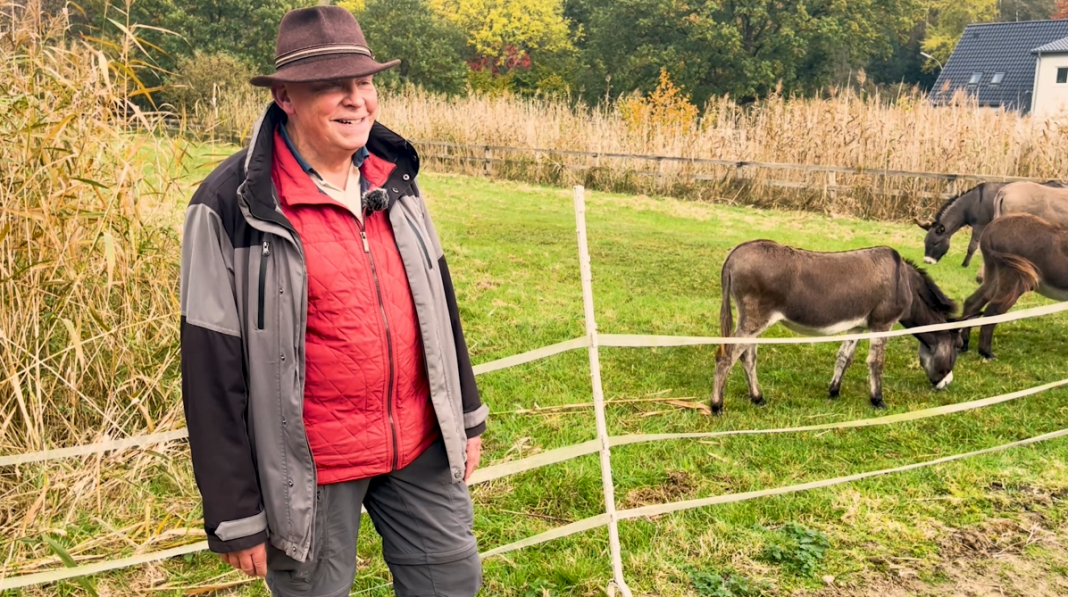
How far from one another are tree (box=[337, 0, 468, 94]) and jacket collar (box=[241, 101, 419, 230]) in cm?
4255

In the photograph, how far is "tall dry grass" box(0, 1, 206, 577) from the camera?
12.8 feet

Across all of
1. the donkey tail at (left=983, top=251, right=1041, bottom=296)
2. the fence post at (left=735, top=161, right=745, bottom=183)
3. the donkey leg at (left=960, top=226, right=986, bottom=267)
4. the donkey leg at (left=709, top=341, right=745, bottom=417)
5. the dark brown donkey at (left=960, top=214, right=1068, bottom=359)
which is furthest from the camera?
the fence post at (left=735, top=161, right=745, bottom=183)

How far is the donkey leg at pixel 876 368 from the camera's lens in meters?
6.02

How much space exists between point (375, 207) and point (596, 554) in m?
2.25

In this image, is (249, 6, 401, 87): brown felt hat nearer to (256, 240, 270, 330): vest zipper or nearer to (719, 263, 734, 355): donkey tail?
(256, 240, 270, 330): vest zipper

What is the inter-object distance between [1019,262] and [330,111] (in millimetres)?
6457

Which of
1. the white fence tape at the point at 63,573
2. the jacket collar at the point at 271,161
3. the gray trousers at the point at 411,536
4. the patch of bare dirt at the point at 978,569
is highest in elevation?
the jacket collar at the point at 271,161

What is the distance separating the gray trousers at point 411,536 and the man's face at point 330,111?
2.86ft

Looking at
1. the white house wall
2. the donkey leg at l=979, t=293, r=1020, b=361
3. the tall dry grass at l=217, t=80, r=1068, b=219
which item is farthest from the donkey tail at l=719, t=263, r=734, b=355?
the white house wall

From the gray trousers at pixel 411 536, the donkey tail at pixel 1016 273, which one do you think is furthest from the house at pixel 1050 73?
the gray trousers at pixel 411 536

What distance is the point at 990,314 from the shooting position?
7184 mm

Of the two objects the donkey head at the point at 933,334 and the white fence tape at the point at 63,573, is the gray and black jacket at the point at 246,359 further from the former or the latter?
the donkey head at the point at 933,334

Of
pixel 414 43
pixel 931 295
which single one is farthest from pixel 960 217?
pixel 414 43

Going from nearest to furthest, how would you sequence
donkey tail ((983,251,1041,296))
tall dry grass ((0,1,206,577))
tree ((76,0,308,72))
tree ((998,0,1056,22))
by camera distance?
tall dry grass ((0,1,206,577)) < donkey tail ((983,251,1041,296)) < tree ((76,0,308,72)) < tree ((998,0,1056,22))
